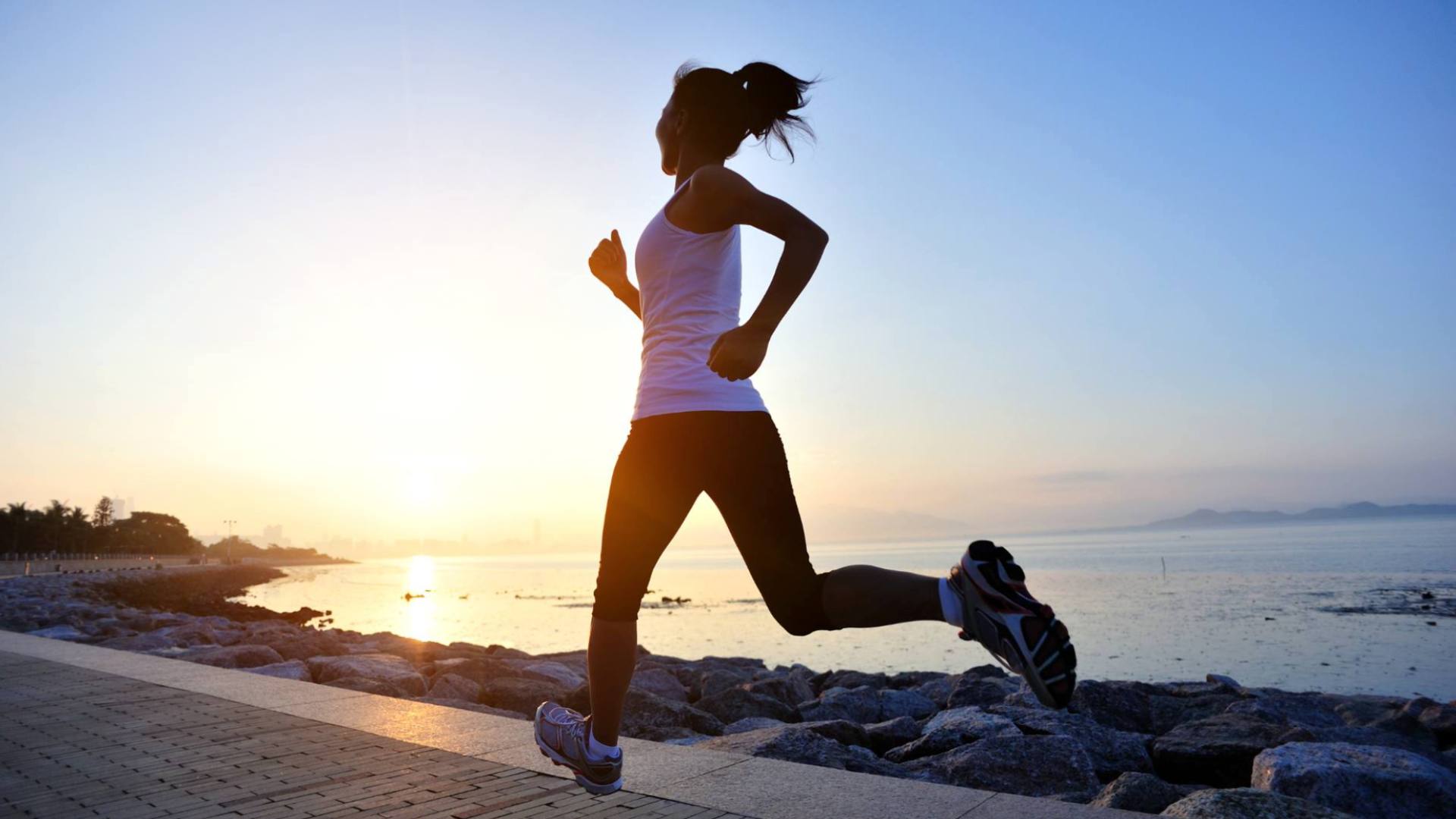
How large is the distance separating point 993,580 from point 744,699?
702 centimetres

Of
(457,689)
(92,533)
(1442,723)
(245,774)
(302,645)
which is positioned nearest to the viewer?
(245,774)

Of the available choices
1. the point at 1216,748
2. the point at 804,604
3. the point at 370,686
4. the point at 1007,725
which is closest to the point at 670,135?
the point at 804,604

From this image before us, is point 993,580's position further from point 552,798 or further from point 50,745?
point 50,745

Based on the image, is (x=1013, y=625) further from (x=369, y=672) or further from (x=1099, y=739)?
(x=369, y=672)

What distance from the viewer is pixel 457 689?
28.8 feet

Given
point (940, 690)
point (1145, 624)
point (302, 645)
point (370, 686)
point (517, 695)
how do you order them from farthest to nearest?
1. point (1145, 624)
2. point (302, 645)
3. point (940, 690)
4. point (517, 695)
5. point (370, 686)

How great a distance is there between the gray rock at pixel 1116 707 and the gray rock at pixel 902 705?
1.53 meters

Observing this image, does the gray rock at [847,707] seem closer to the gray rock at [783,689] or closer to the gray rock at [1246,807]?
the gray rock at [783,689]

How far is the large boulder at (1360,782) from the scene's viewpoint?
4074mm

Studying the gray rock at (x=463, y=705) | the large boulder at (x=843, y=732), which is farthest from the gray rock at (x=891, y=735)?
the gray rock at (x=463, y=705)

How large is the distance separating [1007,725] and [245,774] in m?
4.17

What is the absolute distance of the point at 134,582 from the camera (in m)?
51.6

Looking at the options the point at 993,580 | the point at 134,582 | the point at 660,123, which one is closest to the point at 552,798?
the point at 993,580

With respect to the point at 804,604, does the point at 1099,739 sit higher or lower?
lower
